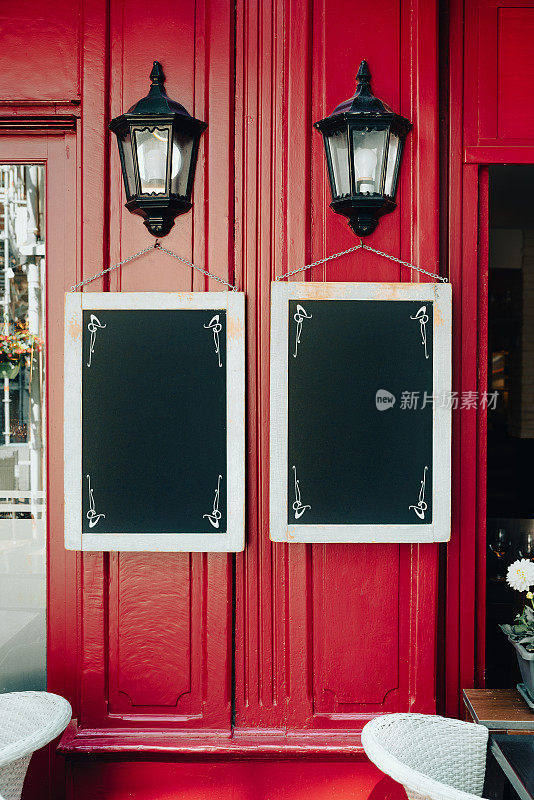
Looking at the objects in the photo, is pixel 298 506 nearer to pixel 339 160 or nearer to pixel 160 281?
pixel 160 281

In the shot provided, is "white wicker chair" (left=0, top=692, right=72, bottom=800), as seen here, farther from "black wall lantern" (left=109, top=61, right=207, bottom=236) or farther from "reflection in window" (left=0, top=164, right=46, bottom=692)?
"black wall lantern" (left=109, top=61, right=207, bottom=236)

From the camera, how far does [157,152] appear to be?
7.55 ft

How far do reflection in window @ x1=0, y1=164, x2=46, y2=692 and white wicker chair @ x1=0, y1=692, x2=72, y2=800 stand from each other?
35 centimetres

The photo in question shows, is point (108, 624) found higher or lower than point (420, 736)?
higher

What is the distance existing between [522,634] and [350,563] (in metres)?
0.72

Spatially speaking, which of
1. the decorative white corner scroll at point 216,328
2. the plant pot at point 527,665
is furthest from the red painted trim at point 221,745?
the decorative white corner scroll at point 216,328

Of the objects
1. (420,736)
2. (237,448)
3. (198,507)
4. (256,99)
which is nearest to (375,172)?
(256,99)

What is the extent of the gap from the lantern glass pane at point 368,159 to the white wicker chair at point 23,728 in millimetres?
2308

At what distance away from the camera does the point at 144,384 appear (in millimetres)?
2471

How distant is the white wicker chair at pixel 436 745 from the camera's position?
2.03 metres

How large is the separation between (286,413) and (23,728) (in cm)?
159

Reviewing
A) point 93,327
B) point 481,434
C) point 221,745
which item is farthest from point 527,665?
point 93,327

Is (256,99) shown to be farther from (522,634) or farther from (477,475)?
(522,634)

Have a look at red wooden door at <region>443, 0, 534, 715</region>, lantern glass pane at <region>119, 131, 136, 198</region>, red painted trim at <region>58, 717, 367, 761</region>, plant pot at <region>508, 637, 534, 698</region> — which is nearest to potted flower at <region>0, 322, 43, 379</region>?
lantern glass pane at <region>119, 131, 136, 198</region>
